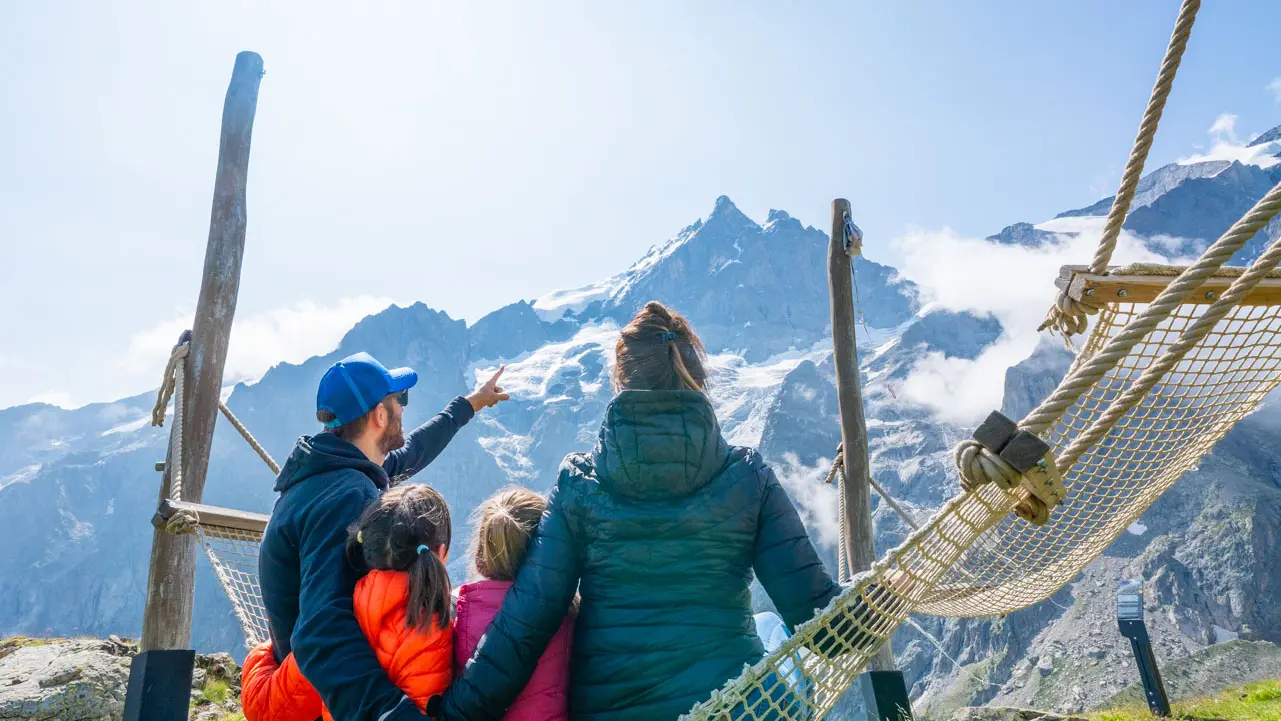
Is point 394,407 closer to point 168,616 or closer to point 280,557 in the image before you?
point 280,557

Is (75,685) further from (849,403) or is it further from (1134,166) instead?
(1134,166)

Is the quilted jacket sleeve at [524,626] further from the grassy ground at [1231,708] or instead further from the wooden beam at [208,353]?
the grassy ground at [1231,708]

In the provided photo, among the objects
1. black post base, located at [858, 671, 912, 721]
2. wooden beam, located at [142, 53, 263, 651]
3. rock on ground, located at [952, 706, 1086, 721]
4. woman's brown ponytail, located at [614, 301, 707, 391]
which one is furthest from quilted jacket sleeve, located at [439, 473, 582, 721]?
rock on ground, located at [952, 706, 1086, 721]

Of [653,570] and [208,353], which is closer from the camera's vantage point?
[653,570]

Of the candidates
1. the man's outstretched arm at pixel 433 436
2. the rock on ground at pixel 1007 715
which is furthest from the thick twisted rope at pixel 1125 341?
the rock on ground at pixel 1007 715

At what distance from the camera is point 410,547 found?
2248 millimetres

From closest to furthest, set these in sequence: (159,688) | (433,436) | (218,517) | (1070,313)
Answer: (1070,313)
(433,436)
(159,688)
(218,517)

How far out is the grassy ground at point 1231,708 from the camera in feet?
21.1

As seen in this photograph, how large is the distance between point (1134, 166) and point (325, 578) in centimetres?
345

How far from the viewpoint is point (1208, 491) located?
310ft

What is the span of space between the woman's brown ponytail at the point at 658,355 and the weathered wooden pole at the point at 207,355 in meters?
4.27

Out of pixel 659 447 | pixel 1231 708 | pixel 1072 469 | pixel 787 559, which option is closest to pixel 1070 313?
pixel 1072 469

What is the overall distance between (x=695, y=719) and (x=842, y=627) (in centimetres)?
64

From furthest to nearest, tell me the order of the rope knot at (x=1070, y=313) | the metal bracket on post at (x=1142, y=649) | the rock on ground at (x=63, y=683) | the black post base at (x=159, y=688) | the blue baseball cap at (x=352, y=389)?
the metal bracket on post at (x=1142, y=649)
the rock on ground at (x=63, y=683)
the black post base at (x=159, y=688)
the rope knot at (x=1070, y=313)
the blue baseball cap at (x=352, y=389)
